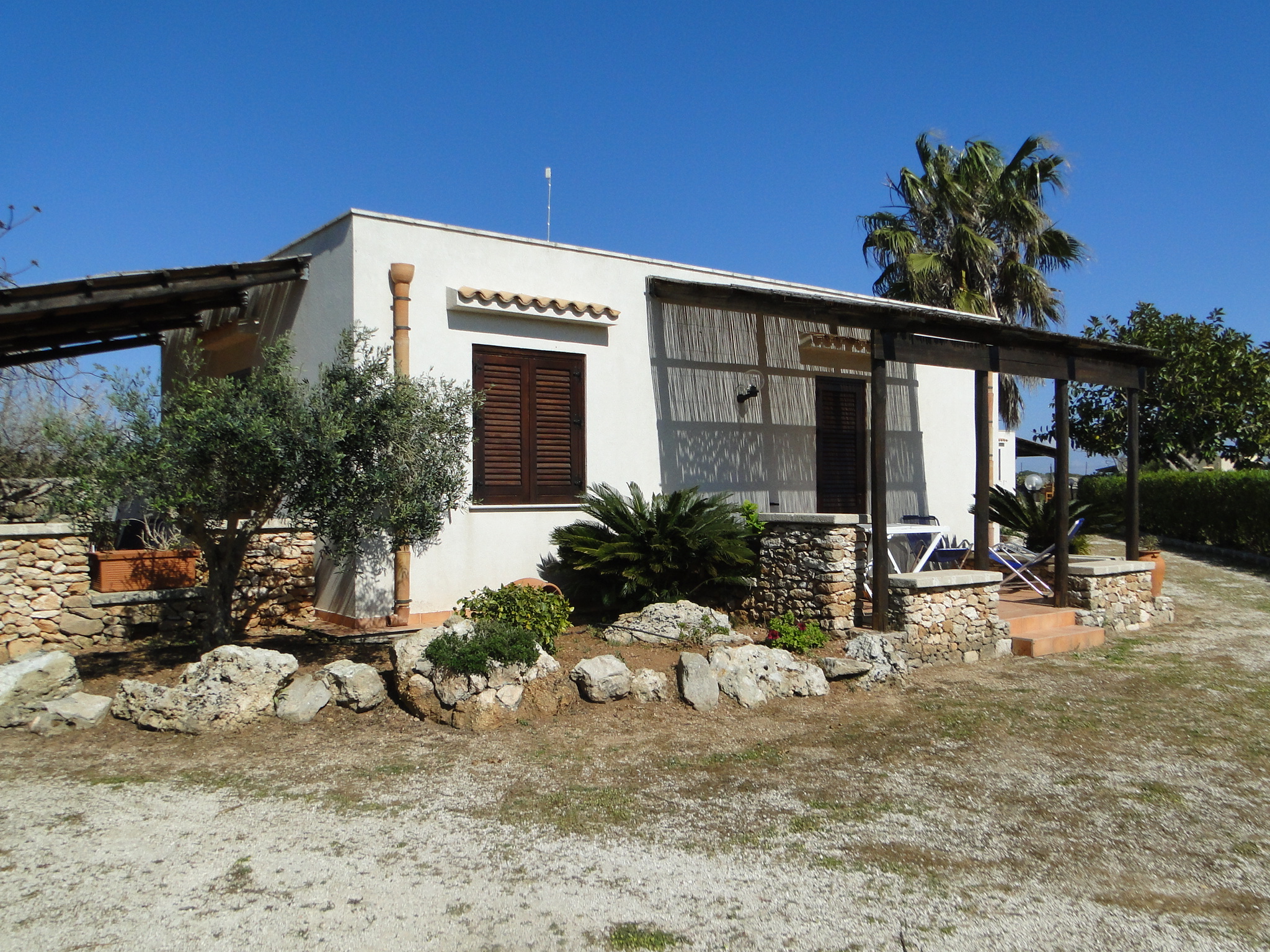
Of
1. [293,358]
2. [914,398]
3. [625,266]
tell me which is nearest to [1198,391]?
[914,398]

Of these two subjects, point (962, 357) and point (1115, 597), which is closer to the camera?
point (962, 357)

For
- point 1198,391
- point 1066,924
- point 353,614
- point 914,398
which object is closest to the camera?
point 1066,924

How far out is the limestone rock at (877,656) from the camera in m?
7.75

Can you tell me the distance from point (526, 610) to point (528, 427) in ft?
9.35

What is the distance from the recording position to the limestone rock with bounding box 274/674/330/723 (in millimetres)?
6094

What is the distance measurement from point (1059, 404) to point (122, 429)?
930 cm

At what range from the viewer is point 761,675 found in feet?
23.4

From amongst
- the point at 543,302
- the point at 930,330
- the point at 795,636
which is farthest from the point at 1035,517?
the point at 543,302

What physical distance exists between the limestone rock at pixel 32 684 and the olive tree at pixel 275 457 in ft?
3.10

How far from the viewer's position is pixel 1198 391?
21734 millimetres

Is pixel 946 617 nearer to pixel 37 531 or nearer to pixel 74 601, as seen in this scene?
pixel 74 601

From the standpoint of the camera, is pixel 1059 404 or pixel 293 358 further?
pixel 1059 404

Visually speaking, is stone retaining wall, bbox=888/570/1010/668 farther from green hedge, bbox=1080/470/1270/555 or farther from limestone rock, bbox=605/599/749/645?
green hedge, bbox=1080/470/1270/555

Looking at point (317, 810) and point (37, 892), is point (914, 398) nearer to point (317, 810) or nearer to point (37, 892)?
point (317, 810)
